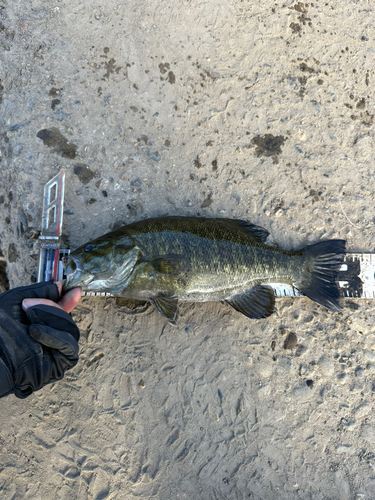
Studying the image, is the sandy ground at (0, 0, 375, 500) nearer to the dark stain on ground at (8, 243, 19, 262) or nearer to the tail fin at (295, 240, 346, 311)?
the dark stain on ground at (8, 243, 19, 262)

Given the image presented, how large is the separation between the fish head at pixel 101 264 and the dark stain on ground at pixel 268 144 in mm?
1923

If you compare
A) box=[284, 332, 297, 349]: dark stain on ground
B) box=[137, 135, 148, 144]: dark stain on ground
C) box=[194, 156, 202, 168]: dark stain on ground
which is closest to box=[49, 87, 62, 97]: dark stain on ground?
box=[137, 135, 148, 144]: dark stain on ground

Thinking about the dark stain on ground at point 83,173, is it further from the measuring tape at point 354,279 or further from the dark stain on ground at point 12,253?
the measuring tape at point 354,279

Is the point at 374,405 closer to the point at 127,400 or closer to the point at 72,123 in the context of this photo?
the point at 127,400

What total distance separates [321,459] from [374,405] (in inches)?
31.6

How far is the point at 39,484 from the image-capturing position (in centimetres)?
325

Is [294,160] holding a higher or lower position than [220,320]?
higher

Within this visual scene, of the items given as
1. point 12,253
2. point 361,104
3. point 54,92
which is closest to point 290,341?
point 361,104

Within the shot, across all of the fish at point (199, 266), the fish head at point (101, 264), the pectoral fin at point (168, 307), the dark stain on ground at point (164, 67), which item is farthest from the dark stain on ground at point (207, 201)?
the dark stain on ground at point (164, 67)

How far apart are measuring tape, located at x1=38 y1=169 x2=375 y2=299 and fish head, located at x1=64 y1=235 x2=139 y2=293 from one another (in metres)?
0.37

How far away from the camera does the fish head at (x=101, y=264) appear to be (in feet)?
9.90

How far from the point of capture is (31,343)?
8.98 ft

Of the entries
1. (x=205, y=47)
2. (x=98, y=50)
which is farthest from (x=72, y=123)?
(x=205, y=47)

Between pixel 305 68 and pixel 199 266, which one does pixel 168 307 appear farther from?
pixel 305 68
